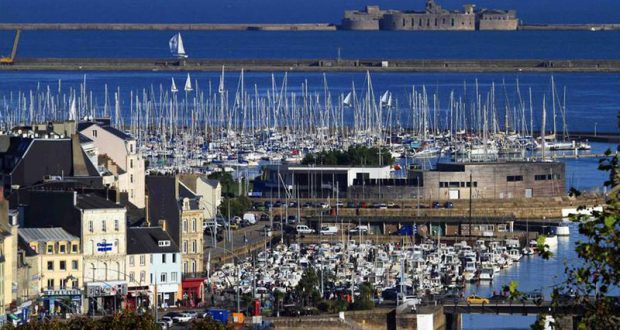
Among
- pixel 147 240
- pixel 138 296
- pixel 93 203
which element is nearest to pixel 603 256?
pixel 138 296

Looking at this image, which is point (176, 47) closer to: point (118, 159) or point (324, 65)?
point (324, 65)

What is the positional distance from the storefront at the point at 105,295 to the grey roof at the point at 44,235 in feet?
3.22

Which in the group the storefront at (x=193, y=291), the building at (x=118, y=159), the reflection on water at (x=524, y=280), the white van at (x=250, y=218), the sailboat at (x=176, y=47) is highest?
the sailboat at (x=176, y=47)

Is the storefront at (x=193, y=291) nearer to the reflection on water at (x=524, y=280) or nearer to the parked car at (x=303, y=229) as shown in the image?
the reflection on water at (x=524, y=280)

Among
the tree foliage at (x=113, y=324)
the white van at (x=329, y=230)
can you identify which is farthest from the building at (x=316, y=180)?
the tree foliage at (x=113, y=324)

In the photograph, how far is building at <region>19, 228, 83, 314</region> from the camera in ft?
119

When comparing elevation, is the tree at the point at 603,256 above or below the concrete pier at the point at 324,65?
below

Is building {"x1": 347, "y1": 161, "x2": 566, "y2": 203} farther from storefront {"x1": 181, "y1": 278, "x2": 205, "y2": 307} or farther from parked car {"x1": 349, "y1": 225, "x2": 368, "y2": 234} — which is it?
storefront {"x1": 181, "y1": 278, "x2": 205, "y2": 307}

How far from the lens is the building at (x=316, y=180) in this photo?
59406 mm

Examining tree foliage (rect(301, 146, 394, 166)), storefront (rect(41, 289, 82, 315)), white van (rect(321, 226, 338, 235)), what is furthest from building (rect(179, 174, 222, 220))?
storefront (rect(41, 289, 82, 315))

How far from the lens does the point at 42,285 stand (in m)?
36.1

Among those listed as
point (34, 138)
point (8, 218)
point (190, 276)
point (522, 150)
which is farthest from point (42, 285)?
point (522, 150)

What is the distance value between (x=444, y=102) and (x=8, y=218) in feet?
232

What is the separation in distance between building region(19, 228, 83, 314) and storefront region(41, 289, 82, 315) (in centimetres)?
41
